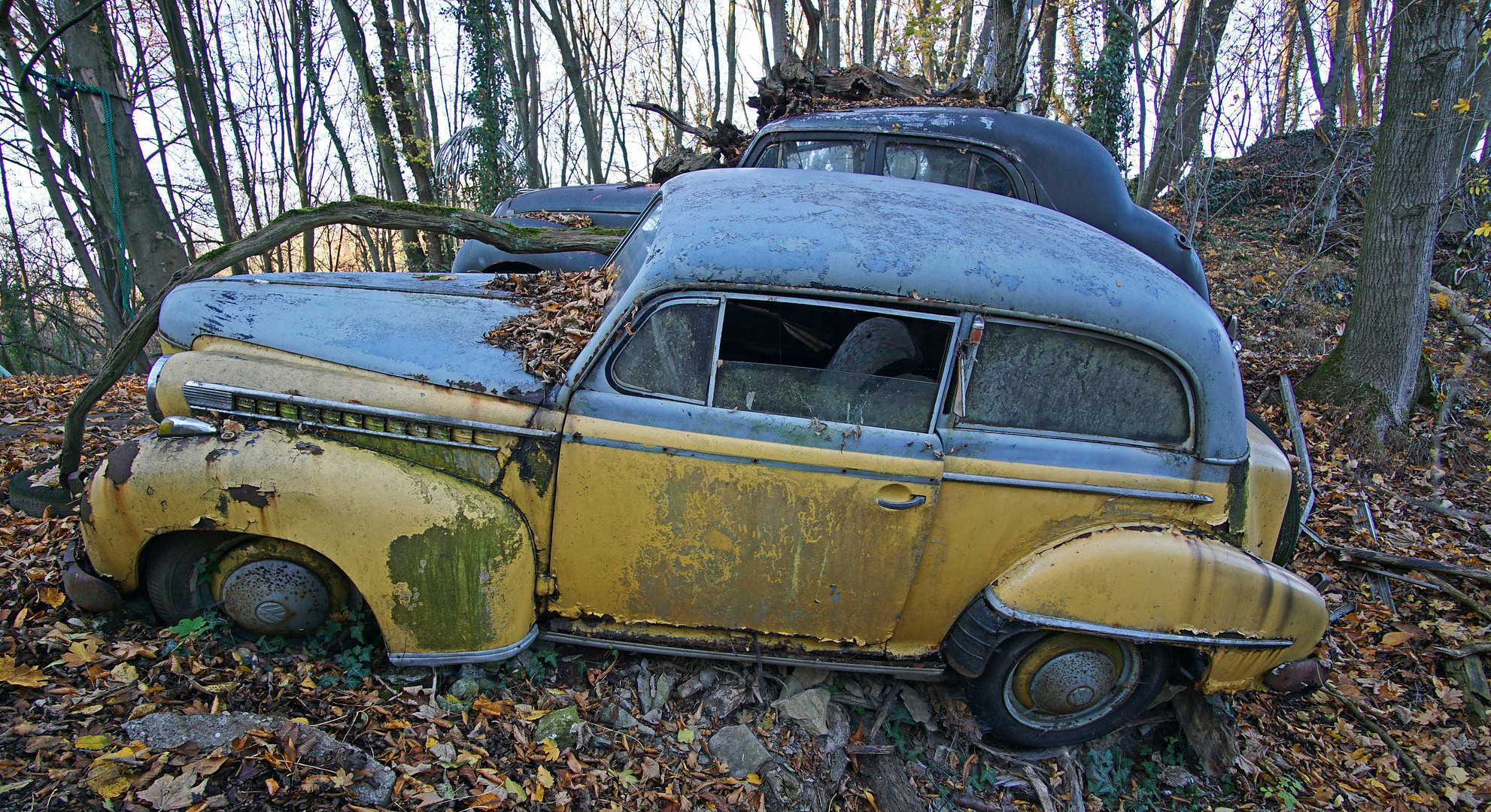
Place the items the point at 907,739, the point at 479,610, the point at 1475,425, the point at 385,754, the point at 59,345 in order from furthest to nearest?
the point at 59,345
the point at 1475,425
the point at 907,739
the point at 479,610
the point at 385,754

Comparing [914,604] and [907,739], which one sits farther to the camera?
[907,739]

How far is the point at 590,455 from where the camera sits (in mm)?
2436

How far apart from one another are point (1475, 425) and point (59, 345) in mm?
20489

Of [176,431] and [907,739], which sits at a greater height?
[176,431]

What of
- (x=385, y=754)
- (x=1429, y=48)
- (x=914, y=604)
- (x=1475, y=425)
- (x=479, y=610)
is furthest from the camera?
(x=1475, y=425)

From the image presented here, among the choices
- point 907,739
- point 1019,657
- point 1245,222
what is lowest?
point 907,739

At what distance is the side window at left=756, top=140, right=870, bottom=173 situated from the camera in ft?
17.7

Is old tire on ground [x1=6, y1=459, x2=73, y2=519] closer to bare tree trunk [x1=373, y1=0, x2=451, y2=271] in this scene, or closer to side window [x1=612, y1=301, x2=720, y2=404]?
side window [x1=612, y1=301, x2=720, y2=404]

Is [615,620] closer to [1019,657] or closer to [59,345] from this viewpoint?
[1019,657]

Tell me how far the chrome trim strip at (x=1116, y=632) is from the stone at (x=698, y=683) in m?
1.21

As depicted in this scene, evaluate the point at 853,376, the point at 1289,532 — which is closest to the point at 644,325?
the point at 853,376

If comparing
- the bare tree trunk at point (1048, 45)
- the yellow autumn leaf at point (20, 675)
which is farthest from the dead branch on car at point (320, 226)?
the bare tree trunk at point (1048, 45)

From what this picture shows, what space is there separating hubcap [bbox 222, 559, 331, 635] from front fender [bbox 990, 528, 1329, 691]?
2595 mm

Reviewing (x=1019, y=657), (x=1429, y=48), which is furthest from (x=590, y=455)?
(x=1429, y=48)
